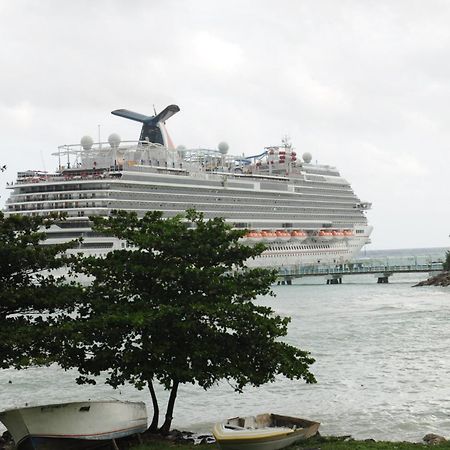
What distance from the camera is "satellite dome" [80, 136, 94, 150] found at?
105250 millimetres

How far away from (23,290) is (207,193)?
88635 mm

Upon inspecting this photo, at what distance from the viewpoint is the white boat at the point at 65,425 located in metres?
19.6

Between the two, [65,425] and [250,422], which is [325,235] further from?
[65,425]

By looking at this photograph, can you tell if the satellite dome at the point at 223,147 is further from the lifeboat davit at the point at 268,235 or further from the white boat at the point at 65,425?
the white boat at the point at 65,425

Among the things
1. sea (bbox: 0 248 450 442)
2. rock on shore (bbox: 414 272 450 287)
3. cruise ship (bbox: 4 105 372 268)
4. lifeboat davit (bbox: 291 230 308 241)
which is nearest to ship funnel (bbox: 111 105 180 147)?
cruise ship (bbox: 4 105 372 268)

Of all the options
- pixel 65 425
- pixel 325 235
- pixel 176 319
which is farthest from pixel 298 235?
pixel 65 425

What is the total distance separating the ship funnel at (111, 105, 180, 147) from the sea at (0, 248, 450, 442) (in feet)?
219

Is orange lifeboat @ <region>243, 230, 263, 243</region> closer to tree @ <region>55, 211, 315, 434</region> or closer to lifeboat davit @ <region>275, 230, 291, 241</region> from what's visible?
lifeboat davit @ <region>275, 230, 291, 241</region>

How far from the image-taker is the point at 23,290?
20812 millimetres

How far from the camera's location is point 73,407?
65.6 feet

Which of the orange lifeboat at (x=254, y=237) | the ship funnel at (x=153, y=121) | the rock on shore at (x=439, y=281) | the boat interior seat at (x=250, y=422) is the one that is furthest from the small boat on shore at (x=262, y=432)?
the ship funnel at (x=153, y=121)

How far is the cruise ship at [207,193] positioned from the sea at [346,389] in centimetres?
3790

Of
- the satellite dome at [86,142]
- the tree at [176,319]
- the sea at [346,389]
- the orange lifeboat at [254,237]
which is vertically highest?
the satellite dome at [86,142]

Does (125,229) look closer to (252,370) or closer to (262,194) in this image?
(252,370)
